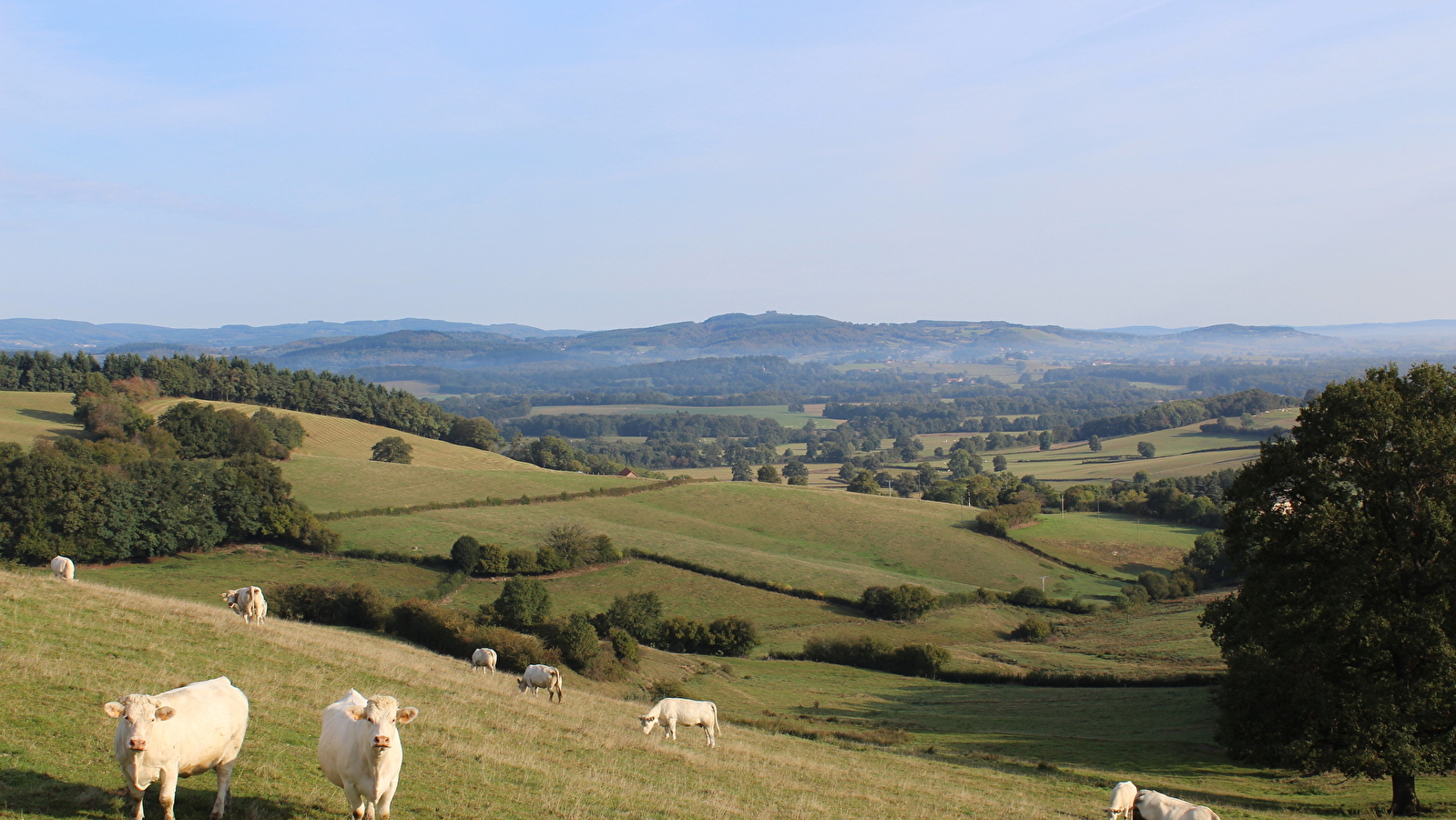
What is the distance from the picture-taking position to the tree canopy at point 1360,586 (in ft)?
68.9

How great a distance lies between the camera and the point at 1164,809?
1570cm

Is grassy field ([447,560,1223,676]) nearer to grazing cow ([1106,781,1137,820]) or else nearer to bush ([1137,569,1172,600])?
bush ([1137,569,1172,600])

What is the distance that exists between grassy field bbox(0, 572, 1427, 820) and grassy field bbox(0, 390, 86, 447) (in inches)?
3215

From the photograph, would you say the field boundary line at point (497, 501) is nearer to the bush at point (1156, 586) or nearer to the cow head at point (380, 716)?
the bush at point (1156, 586)

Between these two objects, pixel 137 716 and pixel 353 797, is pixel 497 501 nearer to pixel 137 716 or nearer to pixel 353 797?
pixel 353 797

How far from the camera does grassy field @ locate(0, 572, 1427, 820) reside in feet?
42.2

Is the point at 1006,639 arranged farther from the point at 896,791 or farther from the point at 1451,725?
the point at 896,791

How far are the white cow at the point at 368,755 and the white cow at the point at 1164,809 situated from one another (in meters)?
12.6

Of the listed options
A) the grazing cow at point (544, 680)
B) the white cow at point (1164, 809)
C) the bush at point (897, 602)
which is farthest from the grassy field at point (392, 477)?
the white cow at point (1164, 809)

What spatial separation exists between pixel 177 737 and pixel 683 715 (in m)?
13.2

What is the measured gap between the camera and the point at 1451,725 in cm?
2152

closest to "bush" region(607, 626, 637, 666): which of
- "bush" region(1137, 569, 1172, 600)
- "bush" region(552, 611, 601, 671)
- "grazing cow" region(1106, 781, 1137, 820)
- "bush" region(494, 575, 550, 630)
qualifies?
"bush" region(552, 611, 601, 671)

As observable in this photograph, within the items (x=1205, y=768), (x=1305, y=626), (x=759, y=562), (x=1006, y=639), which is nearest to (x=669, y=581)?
(x=759, y=562)

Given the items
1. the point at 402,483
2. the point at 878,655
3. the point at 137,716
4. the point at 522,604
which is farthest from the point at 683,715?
the point at 402,483
